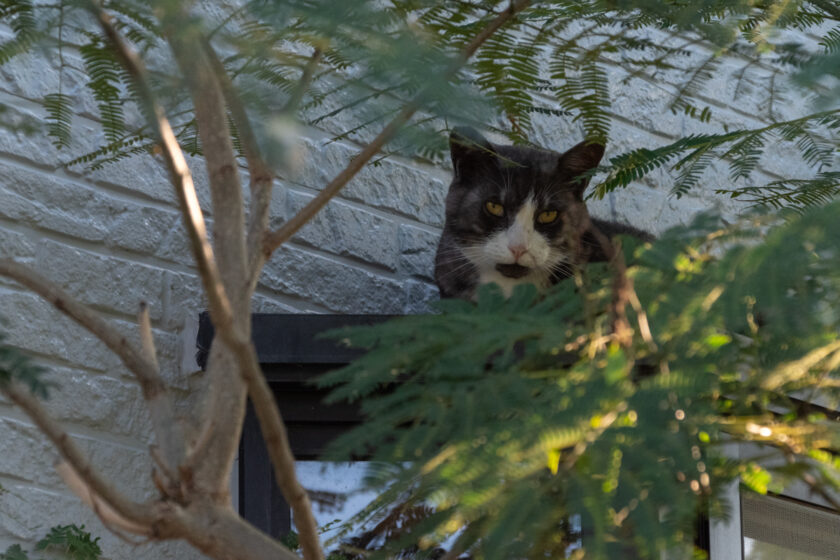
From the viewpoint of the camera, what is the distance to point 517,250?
6.24 ft

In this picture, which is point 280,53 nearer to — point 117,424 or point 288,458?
point 288,458

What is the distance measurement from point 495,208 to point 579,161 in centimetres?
17

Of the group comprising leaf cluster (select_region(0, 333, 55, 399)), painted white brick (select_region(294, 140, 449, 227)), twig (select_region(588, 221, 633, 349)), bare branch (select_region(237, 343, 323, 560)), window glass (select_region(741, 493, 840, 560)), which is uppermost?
painted white brick (select_region(294, 140, 449, 227))

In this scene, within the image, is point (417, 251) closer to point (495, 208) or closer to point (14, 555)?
point (495, 208)

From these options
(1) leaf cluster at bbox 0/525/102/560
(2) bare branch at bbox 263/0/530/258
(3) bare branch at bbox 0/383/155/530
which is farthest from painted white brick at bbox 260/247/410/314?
(3) bare branch at bbox 0/383/155/530

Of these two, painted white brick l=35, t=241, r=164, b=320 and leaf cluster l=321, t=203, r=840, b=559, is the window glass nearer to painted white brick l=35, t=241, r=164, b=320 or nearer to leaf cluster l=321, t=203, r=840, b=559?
leaf cluster l=321, t=203, r=840, b=559

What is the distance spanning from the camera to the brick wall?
1809mm

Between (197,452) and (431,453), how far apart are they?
0.20 metres

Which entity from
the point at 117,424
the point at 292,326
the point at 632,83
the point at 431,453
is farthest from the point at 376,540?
the point at 632,83

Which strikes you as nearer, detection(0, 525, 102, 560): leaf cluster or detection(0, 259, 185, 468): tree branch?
detection(0, 259, 185, 468): tree branch

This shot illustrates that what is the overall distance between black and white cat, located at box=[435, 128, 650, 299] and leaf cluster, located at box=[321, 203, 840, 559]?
2.71 feet

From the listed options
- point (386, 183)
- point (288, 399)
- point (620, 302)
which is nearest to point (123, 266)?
point (288, 399)

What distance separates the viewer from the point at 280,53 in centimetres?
84

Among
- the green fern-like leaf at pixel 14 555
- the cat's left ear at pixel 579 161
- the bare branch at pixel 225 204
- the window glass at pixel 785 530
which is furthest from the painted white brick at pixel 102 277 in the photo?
the window glass at pixel 785 530
